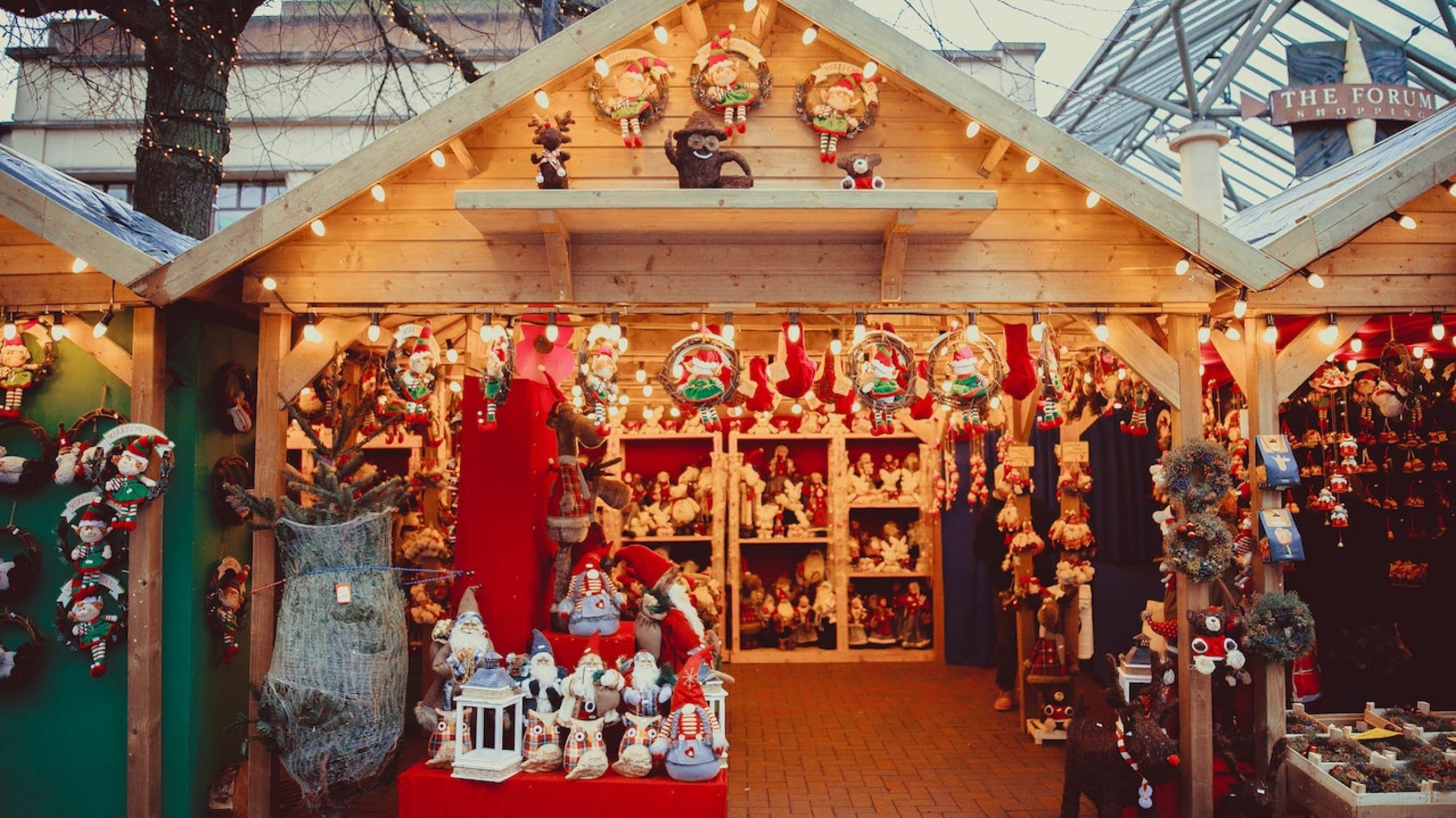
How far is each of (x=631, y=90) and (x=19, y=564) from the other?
3.59 meters

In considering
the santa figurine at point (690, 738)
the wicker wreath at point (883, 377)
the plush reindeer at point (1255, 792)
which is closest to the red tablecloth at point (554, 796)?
the santa figurine at point (690, 738)

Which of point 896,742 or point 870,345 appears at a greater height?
point 870,345

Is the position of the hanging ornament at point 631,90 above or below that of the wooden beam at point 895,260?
above

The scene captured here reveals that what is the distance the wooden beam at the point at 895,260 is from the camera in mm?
3917

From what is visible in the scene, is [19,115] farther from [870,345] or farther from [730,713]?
[870,345]

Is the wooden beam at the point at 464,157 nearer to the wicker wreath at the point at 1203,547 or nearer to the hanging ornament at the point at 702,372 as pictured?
the hanging ornament at the point at 702,372

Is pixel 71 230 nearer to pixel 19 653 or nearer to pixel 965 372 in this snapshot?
pixel 19 653

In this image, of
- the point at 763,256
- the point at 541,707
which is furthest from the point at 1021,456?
the point at 541,707

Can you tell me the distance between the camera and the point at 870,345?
162 inches

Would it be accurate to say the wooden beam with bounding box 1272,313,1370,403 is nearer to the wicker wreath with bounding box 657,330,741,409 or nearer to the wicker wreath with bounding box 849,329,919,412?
the wicker wreath with bounding box 849,329,919,412

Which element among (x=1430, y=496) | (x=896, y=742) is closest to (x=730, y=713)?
(x=896, y=742)

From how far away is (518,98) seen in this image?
3936 millimetres

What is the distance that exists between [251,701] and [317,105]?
12.1m

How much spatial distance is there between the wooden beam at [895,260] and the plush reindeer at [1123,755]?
2.01 m
